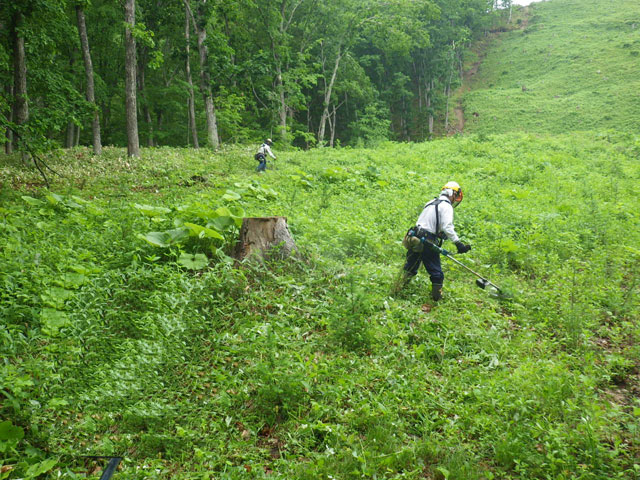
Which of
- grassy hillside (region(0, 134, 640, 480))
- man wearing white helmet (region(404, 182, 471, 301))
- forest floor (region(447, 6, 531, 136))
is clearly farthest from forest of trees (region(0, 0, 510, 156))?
man wearing white helmet (region(404, 182, 471, 301))

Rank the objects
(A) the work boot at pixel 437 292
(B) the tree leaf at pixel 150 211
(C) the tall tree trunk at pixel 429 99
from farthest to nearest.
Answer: (C) the tall tree trunk at pixel 429 99 → (B) the tree leaf at pixel 150 211 → (A) the work boot at pixel 437 292

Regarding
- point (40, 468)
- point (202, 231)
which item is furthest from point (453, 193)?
Result: point (40, 468)

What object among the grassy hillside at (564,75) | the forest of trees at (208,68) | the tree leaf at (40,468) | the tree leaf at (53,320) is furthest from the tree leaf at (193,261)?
the grassy hillside at (564,75)

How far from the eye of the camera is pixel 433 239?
6.33 meters

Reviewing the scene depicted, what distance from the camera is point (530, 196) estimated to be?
11.8m

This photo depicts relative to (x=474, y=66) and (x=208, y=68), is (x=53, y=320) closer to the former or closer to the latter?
(x=208, y=68)

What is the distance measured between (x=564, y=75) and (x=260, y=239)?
51138 mm

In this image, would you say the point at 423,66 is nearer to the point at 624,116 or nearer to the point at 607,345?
the point at 624,116

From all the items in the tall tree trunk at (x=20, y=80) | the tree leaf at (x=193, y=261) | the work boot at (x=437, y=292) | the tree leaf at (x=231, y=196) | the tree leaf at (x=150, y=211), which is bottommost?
the work boot at (x=437, y=292)

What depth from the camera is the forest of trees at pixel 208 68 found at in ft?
42.5

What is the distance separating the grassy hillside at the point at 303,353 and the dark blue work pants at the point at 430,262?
1.23 feet

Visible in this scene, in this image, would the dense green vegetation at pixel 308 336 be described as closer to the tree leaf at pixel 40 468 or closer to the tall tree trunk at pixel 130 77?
the tree leaf at pixel 40 468

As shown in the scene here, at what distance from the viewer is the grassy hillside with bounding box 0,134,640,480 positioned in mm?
3217

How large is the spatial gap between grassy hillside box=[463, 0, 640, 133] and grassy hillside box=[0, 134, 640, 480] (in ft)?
93.9
